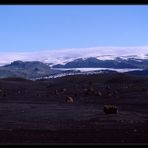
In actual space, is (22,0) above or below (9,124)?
above

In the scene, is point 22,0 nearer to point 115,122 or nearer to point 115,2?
point 115,2

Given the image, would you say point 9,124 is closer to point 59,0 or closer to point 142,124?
point 142,124

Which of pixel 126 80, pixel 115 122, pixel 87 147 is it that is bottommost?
pixel 126 80

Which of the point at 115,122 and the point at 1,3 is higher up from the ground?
the point at 1,3

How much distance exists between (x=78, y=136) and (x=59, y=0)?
12.0 meters

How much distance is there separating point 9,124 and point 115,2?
16858 millimetres

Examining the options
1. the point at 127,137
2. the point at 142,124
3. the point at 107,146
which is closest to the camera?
the point at 107,146

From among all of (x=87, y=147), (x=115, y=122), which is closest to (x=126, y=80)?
(x=115, y=122)

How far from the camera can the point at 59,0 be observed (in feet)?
12.2

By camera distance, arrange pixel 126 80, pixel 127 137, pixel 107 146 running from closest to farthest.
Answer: pixel 107 146 → pixel 127 137 → pixel 126 80

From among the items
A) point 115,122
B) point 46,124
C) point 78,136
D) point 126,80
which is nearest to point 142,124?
point 115,122

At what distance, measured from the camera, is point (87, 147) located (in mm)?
3779

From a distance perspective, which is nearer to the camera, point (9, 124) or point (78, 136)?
point (78, 136)

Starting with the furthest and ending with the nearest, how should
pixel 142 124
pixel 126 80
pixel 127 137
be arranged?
1. pixel 126 80
2. pixel 142 124
3. pixel 127 137
